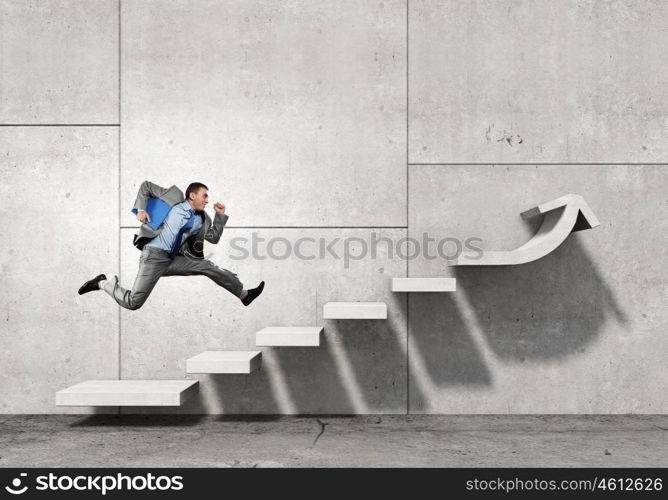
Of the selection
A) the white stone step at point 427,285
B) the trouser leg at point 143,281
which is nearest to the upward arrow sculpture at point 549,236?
the white stone step at point 427,285

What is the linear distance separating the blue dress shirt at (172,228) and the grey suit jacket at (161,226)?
0.03 m

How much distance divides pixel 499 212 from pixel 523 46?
123 cm

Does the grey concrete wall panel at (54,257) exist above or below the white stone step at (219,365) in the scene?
above

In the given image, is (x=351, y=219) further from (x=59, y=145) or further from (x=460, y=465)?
(x=59, y=145)

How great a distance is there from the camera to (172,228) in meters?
4.01

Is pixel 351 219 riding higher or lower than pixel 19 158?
lower

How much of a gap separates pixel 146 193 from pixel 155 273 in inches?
20.8

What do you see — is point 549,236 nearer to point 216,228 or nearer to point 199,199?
point 216,228

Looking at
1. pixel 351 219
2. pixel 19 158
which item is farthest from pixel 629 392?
pixel 19 158

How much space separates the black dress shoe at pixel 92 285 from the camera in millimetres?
4250

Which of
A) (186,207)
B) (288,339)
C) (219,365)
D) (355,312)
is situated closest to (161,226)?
(186,207)

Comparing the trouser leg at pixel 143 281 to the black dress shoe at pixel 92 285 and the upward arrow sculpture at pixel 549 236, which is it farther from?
the upward arrow sculpture at pixel 549 236

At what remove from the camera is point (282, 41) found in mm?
4586

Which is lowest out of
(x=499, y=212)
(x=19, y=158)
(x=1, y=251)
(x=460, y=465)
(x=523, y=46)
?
(x=460, y=465)
